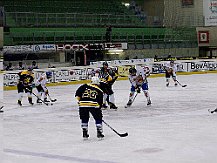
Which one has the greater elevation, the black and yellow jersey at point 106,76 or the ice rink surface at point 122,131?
the black and yellow jersey at point 106,76

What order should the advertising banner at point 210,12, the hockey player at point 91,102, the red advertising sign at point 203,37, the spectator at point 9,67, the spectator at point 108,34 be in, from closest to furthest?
the hockey player at point 91,102
the spectator at point 9,67
the spectator at point 108,34
the advertising banner at point 210,12
the red advertising sign at point 203,37

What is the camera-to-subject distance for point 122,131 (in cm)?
816

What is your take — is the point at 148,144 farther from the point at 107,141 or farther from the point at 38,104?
the point at 38,104

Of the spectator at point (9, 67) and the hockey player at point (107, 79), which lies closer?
the hockey player at point (107, 79)

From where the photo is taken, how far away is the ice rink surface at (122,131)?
6.09 metres

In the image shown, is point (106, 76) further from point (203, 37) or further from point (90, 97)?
point (203, 37)

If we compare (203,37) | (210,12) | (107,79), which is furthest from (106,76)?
(210,12)

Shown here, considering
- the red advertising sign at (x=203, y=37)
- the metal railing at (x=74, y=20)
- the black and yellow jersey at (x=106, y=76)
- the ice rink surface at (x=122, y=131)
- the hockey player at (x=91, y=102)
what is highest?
the metal railing at (x=74, y=20)

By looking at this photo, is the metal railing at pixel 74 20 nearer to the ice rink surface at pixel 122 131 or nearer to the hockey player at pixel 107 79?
the ice rink surface at pixel 122 131

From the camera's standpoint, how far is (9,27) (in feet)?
77.4

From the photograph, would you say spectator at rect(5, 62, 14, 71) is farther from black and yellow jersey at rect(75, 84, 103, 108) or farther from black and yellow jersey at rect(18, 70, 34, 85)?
black and yellow jersey at rect(75, 84, 103, 108)

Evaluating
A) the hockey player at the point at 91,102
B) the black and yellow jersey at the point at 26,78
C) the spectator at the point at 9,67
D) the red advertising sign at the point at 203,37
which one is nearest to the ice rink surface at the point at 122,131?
the hockey player at the point at 91,102

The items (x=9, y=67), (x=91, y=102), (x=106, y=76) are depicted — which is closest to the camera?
(x=91, y=102)

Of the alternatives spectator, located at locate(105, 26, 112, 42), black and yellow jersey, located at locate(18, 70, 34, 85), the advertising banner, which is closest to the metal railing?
spectator, located at locate(105, 26, 112, 42)
